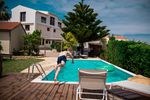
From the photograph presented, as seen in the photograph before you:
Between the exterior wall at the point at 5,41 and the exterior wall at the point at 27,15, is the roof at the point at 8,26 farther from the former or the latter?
the exterior wall at the point at 27,15

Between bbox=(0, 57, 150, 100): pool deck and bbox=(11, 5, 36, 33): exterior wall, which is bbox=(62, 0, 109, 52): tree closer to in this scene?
bbox=(11, 5, 36, 33): exterior wall

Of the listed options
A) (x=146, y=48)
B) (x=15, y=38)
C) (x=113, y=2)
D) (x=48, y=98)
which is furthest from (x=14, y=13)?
(x=48, y=98)

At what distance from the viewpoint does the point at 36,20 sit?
2323cm

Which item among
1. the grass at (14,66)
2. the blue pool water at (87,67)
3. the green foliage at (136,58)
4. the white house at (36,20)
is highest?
the white house at (36,20)

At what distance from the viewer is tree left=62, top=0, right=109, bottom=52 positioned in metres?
19.3

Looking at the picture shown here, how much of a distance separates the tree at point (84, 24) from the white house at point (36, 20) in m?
5.05

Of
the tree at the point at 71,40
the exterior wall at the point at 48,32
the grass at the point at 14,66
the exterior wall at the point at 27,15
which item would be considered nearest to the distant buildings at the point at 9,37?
the exterior wall at the point at 27,15

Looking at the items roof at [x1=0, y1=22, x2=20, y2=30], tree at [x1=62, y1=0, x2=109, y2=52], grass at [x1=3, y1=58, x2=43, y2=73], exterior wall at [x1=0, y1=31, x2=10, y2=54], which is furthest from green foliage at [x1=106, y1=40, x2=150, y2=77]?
roof at [x1=0, y1=22, x2=20, y2=30]

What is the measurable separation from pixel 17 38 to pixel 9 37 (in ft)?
5.87

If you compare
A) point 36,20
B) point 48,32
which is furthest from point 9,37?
point 48,32

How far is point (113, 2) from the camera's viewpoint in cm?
777

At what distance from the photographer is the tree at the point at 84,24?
19266mm

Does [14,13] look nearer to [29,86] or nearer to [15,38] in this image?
Result: [15,38]

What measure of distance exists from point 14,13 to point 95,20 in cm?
1074
